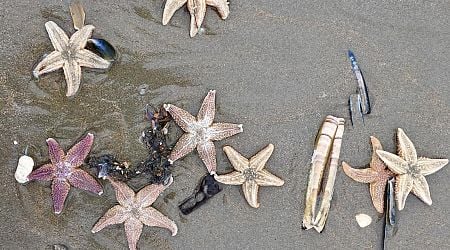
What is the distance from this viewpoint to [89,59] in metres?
5.76

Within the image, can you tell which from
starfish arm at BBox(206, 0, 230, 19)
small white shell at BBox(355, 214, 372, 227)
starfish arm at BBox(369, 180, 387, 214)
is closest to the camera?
starfish arm at BBox(206, 0, 230, 19)

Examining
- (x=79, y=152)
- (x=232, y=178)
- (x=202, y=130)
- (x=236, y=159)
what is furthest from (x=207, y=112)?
(x=79, y=152)

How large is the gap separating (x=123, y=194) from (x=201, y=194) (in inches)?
30.9

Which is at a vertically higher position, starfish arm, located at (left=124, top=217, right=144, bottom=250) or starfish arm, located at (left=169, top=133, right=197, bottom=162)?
starfish arm, located at (left=169, top=133, right=197, bottom=162)

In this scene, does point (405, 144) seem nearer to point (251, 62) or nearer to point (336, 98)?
point (336, 98)

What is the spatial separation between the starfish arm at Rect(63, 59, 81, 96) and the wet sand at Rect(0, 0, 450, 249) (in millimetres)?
156

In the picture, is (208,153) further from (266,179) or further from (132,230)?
(132,230)

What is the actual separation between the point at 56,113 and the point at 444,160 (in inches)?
155

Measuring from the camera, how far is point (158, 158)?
236 inches

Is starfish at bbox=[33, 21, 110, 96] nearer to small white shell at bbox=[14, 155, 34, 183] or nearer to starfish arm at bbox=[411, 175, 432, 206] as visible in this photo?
small white shell at bbox=[14, 155, 34, 183]

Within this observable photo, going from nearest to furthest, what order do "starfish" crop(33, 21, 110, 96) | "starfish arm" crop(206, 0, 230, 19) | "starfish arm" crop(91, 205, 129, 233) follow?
"starfish" crop(33, 21, 110, 96) < "starfish arm" crop(206, 0, 230, 19) < "starfish arm" crop(91, 205, 129, 233)

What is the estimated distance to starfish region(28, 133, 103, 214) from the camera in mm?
5849

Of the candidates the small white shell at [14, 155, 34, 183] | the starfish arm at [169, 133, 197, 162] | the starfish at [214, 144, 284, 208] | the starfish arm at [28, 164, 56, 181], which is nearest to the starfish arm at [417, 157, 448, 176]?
the starfish at [214, 144, 284, 208]

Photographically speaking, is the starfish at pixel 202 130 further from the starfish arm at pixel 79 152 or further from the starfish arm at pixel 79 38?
the starfish arm at pixel 79 38
